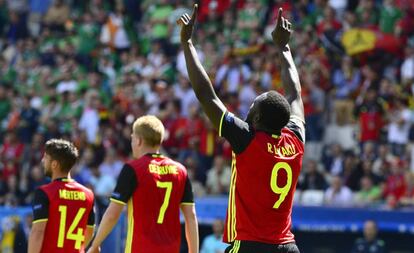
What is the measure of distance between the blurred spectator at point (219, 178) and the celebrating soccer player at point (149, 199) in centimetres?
915

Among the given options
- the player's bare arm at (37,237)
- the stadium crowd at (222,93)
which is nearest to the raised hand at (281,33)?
the player's bare arm at (37,237)

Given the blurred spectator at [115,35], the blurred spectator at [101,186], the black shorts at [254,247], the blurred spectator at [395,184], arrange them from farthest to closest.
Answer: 1. the blurred spectator at [115,35]
2. the blurred spectator at [101,186]
3. the blurred spectator at [395,184]
4. the black shorts at [254,247]

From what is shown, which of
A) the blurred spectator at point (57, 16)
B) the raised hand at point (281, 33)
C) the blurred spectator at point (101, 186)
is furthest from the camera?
the blurred spectator at point (57, 16)

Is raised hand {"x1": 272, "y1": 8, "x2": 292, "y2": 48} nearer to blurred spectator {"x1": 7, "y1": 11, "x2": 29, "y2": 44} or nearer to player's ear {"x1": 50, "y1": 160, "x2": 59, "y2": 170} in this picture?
player's ear {"x1": 50, "y1": 160, "x2": 59, "y2": 170}

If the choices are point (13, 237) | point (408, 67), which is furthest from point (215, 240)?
point (408, 67)

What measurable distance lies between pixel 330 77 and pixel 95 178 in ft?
15.3

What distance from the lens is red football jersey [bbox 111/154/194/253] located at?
7.76 metres

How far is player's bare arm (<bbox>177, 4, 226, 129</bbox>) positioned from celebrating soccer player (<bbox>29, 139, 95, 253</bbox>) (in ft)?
6.93

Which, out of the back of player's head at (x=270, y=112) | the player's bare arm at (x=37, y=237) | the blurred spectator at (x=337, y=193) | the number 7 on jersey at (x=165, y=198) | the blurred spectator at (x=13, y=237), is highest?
the back of player's head at (x=270, y=112)

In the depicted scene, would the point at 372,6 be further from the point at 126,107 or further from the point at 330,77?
the point at 126,107

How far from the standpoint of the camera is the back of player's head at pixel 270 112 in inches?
245

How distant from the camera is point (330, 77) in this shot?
18.5m

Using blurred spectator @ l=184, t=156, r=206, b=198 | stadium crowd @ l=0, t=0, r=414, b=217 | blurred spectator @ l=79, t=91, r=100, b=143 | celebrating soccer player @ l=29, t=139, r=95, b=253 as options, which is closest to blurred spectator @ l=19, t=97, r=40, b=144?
stadium crowd @ l=0, t=0, r=414, b=217

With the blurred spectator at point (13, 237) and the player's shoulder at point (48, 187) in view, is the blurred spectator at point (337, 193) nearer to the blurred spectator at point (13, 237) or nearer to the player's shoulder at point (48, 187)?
the blurred spectator at point (13, 237)
